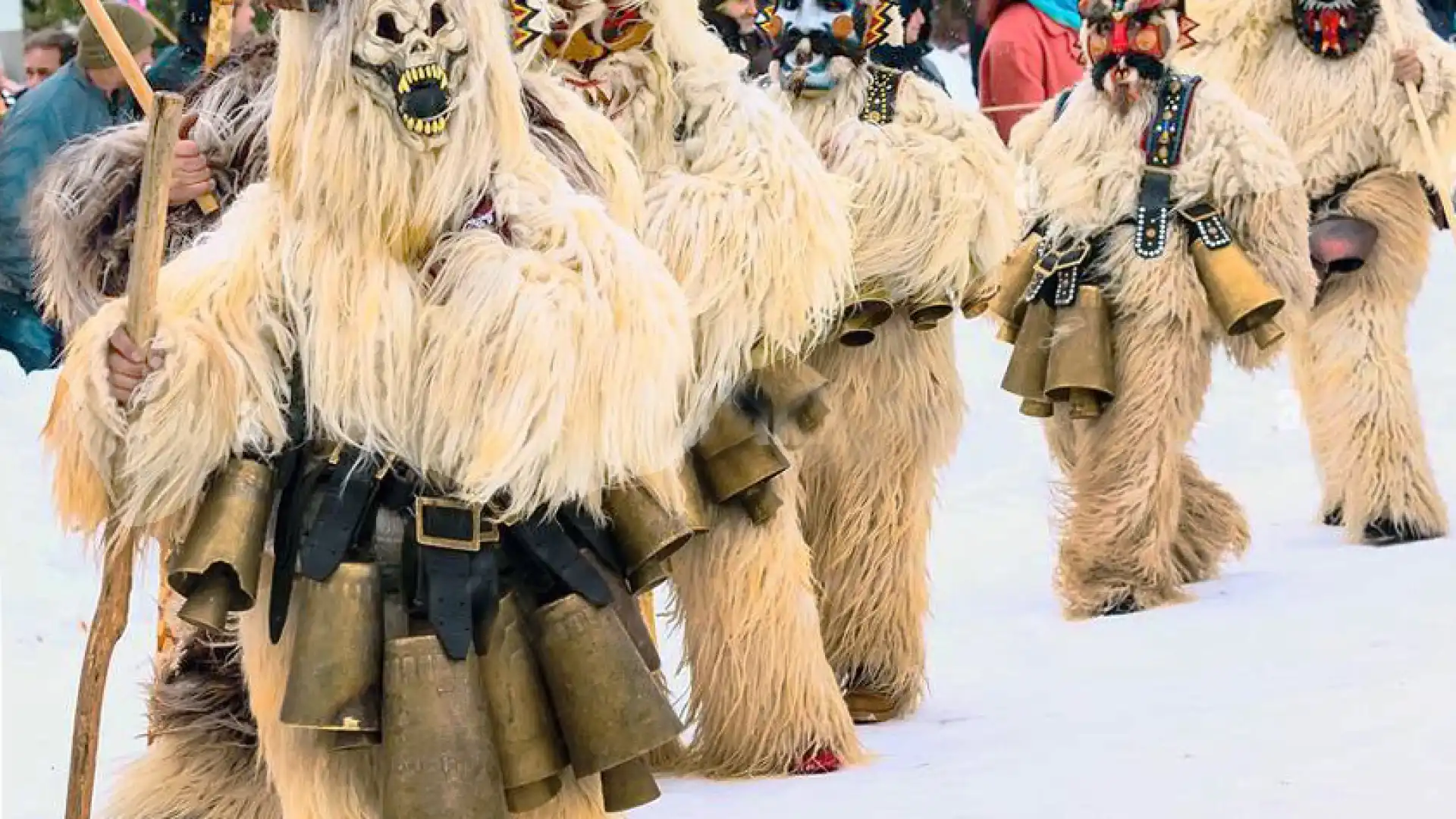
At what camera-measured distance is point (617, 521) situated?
3.21 m

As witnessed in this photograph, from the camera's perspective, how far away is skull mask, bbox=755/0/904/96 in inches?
199

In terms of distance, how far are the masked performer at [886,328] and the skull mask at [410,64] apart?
1.94 meters

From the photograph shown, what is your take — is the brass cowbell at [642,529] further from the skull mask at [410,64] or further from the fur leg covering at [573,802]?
the skull mask at [410,64]

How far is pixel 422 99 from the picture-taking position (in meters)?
3.03

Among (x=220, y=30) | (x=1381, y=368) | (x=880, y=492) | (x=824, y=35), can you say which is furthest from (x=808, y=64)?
(x=1381, y=368)

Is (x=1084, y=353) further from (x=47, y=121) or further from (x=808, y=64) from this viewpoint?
(x=47, y=121)

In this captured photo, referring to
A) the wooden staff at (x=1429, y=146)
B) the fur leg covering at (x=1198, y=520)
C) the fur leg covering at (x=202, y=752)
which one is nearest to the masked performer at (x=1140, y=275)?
the fur leg covering at (x=1198, y=520)

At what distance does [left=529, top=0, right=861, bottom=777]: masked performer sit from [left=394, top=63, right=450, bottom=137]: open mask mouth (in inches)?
43.7

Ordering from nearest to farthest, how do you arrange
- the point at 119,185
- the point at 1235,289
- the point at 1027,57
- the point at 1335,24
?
the point at 119,185 → the point at 1235,289 → the point at 1335,24 → the point at 1027,57

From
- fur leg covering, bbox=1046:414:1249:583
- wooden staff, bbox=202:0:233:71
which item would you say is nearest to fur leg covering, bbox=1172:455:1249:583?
fur leg covering, bbox=1046:414:1249:583

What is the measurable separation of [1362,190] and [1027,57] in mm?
2319

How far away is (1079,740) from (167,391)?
2382 mm

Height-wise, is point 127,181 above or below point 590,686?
above

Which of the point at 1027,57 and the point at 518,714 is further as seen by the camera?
the point at 1027,57
